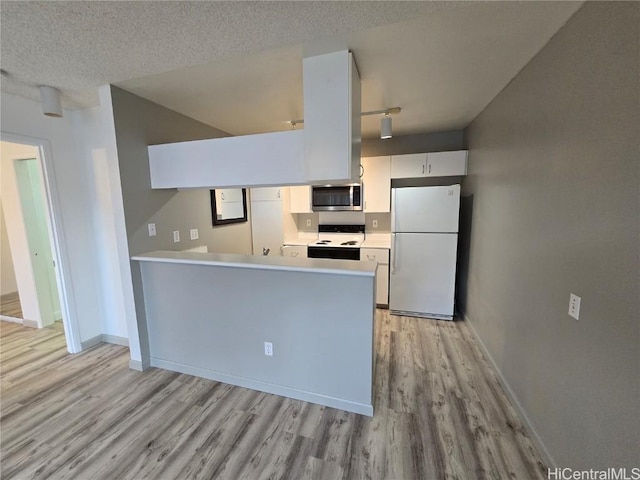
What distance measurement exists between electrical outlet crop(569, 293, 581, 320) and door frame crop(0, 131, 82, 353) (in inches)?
163

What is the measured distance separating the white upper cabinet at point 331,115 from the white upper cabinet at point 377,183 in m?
1.95

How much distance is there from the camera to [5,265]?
4.53m

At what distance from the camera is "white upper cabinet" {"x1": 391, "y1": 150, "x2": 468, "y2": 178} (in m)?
3.48

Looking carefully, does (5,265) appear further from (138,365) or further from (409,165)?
(409,165)

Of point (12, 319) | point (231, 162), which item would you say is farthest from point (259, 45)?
point (12, 319)

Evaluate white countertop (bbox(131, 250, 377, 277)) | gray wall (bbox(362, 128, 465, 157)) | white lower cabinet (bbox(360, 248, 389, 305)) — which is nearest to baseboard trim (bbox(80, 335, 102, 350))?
white countertop (bbox(131, 250, 377, 277))

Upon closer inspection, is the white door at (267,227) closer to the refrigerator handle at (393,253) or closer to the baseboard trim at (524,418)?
the refrigerator handle at (393,253)

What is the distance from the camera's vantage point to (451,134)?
12.4ft

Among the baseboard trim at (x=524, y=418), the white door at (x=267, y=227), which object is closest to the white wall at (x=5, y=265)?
the white door at (x=267, y=227)

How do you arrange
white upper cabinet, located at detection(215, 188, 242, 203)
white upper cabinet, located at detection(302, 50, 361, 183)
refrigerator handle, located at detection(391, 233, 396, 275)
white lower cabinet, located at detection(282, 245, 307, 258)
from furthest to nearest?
white lower cabinet, located at detection(282, 245, 307, 258) → white upper cabinet, located at detection(215, 188, 242, 203) → refrigerator handle, located at detection(391, 233, 396, 275) → white upper cabinet, located at detection(302, 50, 361, 183)

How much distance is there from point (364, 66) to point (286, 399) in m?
2.60

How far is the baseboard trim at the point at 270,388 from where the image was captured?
1954mm

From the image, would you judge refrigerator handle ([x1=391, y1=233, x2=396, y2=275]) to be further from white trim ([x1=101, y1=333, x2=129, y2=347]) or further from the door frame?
the door frame

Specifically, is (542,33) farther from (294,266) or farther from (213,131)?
(213,131)
